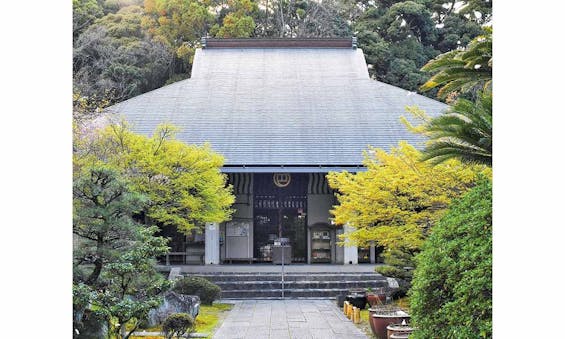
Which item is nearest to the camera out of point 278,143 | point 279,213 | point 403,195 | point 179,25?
point 403,195

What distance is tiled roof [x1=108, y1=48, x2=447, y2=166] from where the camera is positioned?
74.8 ft

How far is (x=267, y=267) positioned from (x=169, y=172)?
6049 mm

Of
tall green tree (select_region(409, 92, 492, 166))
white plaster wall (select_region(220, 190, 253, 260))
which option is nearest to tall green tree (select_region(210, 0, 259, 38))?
white plaster wall (select_region(220, 190, 253, 260))

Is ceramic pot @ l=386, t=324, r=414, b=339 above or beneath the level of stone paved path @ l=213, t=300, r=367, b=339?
above

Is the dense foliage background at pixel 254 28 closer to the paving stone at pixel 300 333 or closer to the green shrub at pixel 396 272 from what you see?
the green shrub at pixel 396 272

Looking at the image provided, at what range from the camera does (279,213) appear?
78.8 ft

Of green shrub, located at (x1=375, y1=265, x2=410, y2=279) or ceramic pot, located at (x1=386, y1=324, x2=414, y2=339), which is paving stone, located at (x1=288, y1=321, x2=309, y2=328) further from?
ceramic pot, located at (x1=386, y1=324, x2=414, y2=339)

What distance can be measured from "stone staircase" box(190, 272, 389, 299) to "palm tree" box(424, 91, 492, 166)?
12.5 meters

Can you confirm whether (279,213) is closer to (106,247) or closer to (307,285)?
(307,285)

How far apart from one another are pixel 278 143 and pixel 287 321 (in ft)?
30.2

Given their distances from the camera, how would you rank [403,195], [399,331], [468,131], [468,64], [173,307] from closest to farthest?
1. [468,64]
2. [468,131]
3. [399,331]
4. [403,195]
5. [173,307]

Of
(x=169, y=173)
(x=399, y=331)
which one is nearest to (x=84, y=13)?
(x=169, y=173)

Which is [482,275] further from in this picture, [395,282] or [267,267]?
[267,267]
